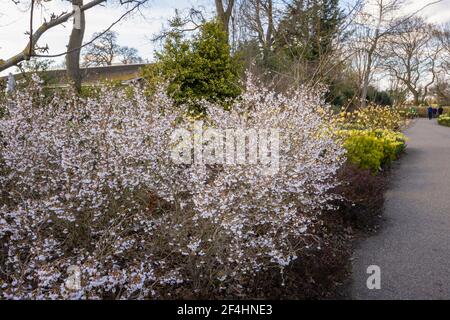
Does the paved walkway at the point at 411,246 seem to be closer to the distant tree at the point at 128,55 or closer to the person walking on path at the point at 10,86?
the person walking on path at the point at 10,86

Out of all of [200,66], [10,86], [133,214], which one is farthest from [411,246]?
[10,86]

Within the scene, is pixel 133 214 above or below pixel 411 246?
above

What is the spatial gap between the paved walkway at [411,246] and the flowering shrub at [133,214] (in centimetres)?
71

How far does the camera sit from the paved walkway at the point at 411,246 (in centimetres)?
338

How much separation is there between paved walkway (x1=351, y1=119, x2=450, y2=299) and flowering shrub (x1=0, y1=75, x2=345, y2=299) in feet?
2.34

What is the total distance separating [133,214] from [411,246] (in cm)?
321

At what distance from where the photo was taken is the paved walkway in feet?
11.1

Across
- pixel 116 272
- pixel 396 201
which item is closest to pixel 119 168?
pixel 116 272

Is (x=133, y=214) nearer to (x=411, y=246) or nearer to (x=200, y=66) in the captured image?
(x=411, y=246)

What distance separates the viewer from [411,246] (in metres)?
4.33

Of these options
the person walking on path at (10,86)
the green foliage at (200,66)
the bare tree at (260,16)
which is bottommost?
the person walking on path at (10,86)

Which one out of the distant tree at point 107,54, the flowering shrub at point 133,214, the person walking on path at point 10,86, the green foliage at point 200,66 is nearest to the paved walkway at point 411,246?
the flowering shrub at point 133,214

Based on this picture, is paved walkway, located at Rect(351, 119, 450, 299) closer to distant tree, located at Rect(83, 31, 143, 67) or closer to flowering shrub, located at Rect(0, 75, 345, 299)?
flowering shrub, located at Rect(0, 75, 345, 299)
